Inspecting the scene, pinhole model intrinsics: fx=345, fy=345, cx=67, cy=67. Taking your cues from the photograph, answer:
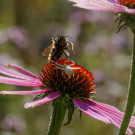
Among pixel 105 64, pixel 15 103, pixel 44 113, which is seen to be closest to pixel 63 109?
pixel 15 103

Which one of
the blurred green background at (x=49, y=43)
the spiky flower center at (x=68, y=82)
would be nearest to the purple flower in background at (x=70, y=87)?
the spiky flower center at (x=68, y=82)

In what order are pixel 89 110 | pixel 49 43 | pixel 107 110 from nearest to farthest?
pixel 89 110, pixel 107 110, pixel 49 43

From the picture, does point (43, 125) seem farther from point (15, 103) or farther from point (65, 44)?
point (65, 44)

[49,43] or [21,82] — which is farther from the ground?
[21,82]

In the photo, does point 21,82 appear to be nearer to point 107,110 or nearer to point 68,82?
point 68,82

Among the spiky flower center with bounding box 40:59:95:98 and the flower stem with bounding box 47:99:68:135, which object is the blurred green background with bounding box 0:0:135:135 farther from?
the flower stem with bounding box 47:99:68:135

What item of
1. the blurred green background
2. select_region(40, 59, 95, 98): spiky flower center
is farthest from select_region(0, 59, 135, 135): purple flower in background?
the blurred green background

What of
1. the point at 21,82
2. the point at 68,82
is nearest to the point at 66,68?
the point at 68,82
